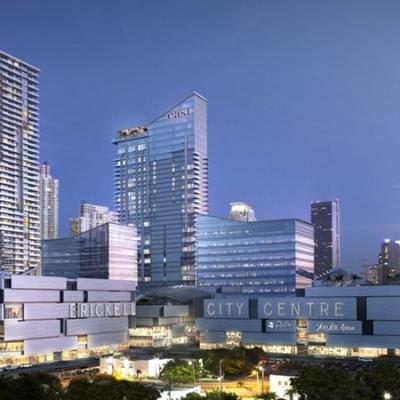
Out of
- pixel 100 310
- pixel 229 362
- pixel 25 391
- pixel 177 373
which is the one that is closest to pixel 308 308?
pixel 229 362

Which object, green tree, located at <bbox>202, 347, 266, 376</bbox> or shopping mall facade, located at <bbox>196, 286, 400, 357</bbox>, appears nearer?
green tree, located at <bbox>202, 347, 266, 376</bbox>

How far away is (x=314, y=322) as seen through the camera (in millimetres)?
136875

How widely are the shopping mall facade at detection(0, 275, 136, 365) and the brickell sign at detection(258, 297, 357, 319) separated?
31.7 metres

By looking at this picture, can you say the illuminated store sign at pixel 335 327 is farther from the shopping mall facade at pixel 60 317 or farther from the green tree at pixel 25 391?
the green tree at pixel 25 391

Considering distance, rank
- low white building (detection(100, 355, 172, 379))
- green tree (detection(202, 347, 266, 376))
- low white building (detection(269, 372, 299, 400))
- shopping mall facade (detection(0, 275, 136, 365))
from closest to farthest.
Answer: low white building (detection(269, 372, 299, 400)) < low white building (detection(100, 355, 172, 379)) < green tree (detection(202, 347, 266, 376)) < shopping mall facade (detection(0, 275, 136, 365))

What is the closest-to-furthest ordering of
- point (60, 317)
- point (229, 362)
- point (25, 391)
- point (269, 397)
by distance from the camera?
point (25, 391) < point (269, 397) < point (229, 362) < point (60, 317)

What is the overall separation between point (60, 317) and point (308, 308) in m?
51.3

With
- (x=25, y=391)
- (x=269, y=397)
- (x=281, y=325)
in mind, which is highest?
(x=25, y=391)

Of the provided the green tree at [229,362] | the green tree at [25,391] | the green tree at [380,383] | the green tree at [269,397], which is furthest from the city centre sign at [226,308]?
the green tree at [25,391]

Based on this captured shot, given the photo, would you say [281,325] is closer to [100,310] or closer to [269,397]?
[100,310]

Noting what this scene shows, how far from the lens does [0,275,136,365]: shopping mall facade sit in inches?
4525

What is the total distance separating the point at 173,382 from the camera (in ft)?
308

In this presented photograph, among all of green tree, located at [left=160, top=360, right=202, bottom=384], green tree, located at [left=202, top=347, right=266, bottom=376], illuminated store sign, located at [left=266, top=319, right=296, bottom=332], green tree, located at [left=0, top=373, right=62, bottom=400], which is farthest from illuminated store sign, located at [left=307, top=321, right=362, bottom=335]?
green tree, located at [left=0, top=373, right=62, bottom=400]

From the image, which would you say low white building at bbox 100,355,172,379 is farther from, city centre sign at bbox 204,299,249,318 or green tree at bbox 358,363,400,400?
city centre sign at bbox 204,299,249,318
